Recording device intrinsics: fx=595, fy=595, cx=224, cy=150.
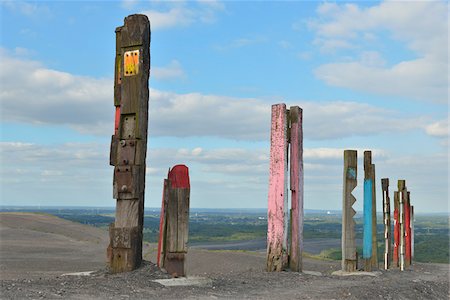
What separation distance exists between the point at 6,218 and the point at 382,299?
32368 mm

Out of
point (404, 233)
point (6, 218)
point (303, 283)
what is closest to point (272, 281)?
point (303, 283)

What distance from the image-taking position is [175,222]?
422 inches

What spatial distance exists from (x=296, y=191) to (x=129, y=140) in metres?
4.68

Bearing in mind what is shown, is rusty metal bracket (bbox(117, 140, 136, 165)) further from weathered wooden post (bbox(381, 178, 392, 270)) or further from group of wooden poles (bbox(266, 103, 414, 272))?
weathered wooden post (bbox(381, 178, 392, 270))

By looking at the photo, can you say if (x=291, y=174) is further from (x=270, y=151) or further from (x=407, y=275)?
(x=407, y=275)

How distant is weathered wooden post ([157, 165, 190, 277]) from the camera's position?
10.7m

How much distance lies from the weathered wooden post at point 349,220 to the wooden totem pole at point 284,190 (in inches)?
59.1

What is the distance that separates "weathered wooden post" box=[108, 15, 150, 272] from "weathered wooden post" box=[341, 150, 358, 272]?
20.1ft

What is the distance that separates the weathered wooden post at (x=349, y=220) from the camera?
14984mm

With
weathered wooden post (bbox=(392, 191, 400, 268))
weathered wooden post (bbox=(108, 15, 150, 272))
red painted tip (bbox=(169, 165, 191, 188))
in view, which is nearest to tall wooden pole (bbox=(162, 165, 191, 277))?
red painted tip (bbox=(169, 165, 191, 188))

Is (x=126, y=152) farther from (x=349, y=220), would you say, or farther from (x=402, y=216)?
(x=402, y=216)

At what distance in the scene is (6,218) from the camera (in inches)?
1516

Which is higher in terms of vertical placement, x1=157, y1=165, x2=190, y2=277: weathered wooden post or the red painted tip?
the red painted tip

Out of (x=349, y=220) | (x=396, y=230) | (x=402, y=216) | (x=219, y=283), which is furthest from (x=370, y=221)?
(x=219, y=283)
